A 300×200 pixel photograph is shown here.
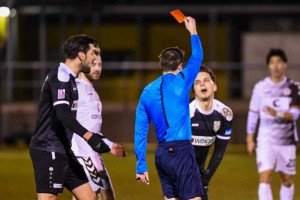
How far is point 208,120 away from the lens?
953 cm

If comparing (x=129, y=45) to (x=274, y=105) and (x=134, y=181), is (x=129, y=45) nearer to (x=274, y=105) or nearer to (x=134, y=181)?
(x=134, y=181)

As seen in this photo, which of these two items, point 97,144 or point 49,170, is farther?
point 49,170

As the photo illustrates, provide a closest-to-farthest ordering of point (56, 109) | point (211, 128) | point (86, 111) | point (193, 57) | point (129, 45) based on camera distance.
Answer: point (56, 109) < point (193, 57) < point (211, 128) < point (86, 111) < point (129, 45)

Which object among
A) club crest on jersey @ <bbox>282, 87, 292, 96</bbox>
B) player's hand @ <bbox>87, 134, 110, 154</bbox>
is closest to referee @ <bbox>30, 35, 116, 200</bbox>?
player's hand @ <bbox>87, 134, 110, 154</bbox>

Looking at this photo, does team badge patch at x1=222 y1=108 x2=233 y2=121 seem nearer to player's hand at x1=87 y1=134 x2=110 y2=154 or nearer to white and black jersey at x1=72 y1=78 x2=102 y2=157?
white and black jersey at x1=72 y1=78 x2=102 y2=157

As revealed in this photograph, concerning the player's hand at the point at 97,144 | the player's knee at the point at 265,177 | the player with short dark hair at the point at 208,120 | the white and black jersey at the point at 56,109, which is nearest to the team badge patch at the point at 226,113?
the player with short dark hair at the point at 208,120

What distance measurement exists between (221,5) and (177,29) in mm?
2145

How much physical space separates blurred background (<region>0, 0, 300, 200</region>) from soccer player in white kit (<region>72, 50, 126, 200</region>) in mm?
12096

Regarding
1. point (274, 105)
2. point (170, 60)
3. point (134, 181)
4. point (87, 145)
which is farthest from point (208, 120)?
point (134, 181)

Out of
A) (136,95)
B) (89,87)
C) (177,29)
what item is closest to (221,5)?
(177,29)

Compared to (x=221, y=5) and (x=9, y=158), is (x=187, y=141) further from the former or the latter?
(x=221, y=5)

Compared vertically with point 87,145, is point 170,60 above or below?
above

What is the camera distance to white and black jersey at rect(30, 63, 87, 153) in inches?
327

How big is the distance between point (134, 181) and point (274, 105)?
4.80 m
